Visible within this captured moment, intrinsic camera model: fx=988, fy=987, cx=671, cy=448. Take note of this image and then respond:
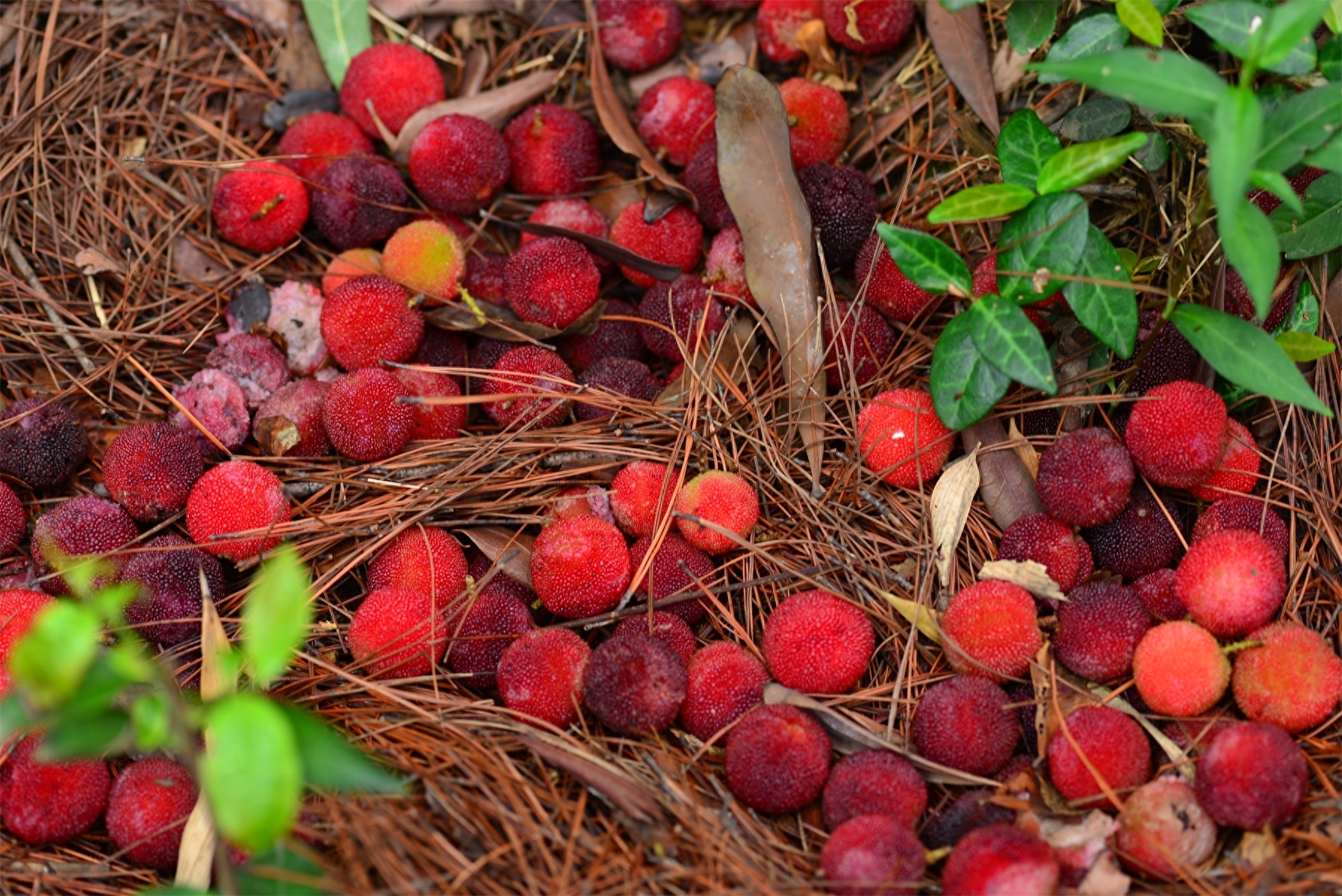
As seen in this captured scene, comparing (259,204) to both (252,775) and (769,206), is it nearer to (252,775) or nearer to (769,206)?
(769,206)

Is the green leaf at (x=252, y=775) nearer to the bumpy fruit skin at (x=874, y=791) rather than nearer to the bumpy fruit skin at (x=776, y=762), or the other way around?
the bumpy fruit skin at (x=776, y=762)

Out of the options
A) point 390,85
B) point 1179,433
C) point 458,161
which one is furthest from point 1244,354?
point 390,85

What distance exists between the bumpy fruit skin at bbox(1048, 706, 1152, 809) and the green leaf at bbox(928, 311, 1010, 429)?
0.60m

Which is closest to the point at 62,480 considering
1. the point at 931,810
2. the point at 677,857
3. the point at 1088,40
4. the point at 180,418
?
the point at 180,418

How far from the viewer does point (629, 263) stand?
2445mm

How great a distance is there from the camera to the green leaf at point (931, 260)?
1908 mm

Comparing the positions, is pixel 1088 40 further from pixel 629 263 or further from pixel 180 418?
pixel 180 418

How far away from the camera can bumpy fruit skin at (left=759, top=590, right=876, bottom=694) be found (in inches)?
72.2

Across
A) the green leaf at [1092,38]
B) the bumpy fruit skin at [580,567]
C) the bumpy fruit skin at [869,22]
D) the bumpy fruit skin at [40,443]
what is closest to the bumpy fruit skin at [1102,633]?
the bumpy fruit skin at [580,567]

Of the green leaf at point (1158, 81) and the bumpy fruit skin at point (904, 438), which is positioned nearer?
the green leaf at point (1158, 81)

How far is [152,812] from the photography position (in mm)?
1689

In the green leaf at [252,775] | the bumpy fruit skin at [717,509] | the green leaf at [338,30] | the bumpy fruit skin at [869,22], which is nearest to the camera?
the green leaf at [252,775]

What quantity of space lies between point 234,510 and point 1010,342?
1597 mm

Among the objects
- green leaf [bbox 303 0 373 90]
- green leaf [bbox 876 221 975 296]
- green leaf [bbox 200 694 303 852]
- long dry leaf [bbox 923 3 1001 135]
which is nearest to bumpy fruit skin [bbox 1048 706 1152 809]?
green leaf [bbox 876 221 975 296]
